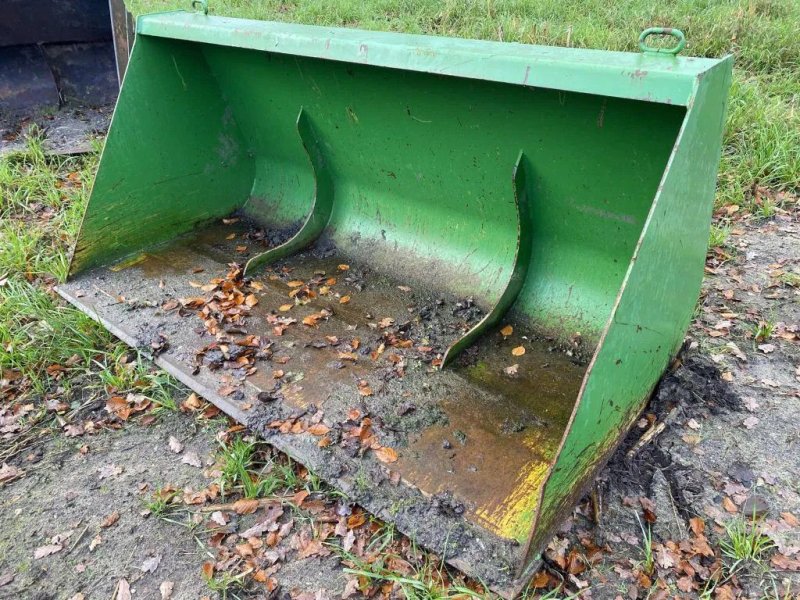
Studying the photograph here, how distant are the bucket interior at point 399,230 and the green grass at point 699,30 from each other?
7.23 ft

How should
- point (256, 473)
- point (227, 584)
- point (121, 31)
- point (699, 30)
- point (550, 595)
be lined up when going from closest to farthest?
point (550, 595) → point (227, 584) → point (256, 473) → point (121, 31) → point (699, 30)

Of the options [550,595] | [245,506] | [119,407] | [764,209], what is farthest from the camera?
[764,209]

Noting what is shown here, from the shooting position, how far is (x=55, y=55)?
5113mm

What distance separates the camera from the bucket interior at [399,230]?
7.08 feet

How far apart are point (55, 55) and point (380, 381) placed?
177 inches

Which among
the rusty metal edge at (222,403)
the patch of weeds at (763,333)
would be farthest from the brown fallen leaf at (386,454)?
the patch of weeds at (763,333)

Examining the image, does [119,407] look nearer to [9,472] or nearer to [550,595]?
[9,472]

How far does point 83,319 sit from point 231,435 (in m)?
1.07

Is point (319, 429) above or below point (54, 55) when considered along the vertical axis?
below

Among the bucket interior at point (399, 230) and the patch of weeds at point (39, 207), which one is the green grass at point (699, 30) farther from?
the patch of weeds at point (39, 207)

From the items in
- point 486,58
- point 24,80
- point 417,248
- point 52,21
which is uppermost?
point 486,58

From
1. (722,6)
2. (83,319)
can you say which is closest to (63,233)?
(83,319)

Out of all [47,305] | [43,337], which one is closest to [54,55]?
[47,305]

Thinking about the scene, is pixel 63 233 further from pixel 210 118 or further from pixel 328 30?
pixel 328 30
